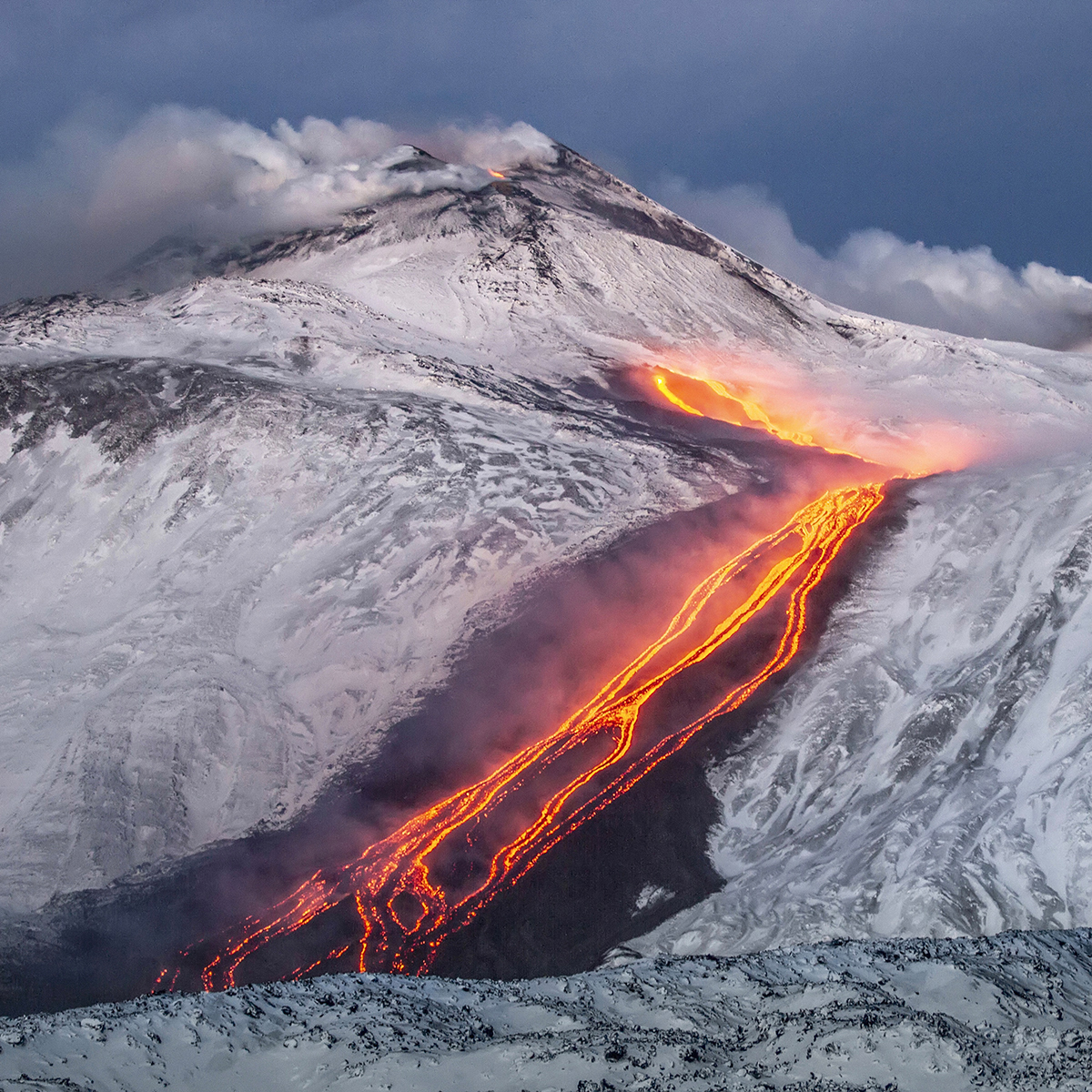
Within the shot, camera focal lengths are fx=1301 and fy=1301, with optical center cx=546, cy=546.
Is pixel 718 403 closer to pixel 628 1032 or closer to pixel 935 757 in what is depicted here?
pixel 935 757

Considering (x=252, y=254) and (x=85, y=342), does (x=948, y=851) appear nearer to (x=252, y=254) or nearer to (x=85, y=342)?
(x=85, y=342)

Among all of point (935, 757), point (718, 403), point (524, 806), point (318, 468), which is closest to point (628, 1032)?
point (524, 806)

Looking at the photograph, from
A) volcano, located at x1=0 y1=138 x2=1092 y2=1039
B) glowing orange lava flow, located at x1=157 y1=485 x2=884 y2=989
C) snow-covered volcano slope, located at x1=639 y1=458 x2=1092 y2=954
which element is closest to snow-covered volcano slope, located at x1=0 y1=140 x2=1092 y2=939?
volcano, located at x1=0 y1=138 x2=1092 y2=1039

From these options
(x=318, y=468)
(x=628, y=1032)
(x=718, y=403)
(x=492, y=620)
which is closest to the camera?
(x=628, y=1032)

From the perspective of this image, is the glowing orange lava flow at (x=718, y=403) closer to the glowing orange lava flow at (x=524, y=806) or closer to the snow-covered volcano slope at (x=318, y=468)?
the snow-covered volcano slope at (x=318, y=468)

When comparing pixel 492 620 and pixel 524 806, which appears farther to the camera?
pixel 492 620

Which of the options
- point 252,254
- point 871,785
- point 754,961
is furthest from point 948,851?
point 252,254

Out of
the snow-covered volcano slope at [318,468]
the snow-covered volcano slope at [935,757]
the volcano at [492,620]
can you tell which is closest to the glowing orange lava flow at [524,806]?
the volcano at [492,620]
